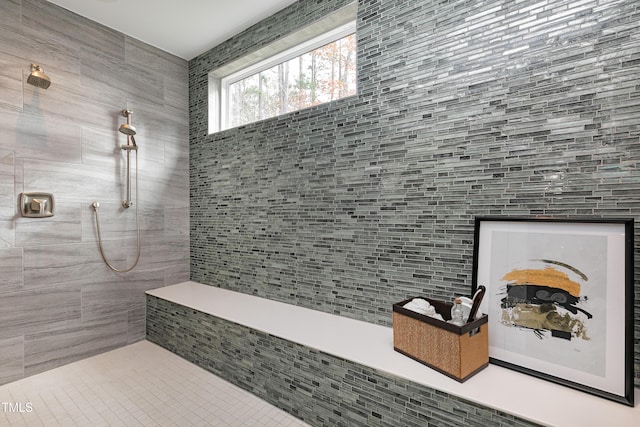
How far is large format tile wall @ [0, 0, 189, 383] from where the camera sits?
193 centimetres

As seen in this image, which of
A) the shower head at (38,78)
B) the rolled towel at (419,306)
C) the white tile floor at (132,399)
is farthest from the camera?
the shower head at (38,78)

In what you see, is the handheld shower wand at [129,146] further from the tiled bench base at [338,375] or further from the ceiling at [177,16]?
the tiled bench base at [338,375]

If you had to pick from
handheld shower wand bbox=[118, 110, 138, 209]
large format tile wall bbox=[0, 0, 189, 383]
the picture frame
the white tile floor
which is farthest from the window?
the white tile floor

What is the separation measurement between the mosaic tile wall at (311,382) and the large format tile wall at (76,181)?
0.55 m

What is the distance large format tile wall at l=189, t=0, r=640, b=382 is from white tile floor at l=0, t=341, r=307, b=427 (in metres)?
0.66

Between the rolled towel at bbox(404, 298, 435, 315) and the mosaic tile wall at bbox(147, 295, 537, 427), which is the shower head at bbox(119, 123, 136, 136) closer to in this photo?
the mosaic tile wall at bbox(147, 295, 537, 427)

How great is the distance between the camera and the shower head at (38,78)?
1.85 metres

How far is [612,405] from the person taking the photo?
103cm

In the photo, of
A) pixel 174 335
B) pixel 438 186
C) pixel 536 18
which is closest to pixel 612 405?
pixel 438 186

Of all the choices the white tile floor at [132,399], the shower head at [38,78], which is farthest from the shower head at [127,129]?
the white tile floor at [132,399]

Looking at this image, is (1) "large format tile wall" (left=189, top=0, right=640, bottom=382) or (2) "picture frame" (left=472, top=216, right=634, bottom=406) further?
(1) "large format tile wall" (left=189, top=0, right=640, bottom=382)

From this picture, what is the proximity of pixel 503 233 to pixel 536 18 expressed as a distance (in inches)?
35.3

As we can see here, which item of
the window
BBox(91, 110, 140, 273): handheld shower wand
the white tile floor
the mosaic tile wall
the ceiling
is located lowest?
the white tile floor

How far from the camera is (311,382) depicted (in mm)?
1521
